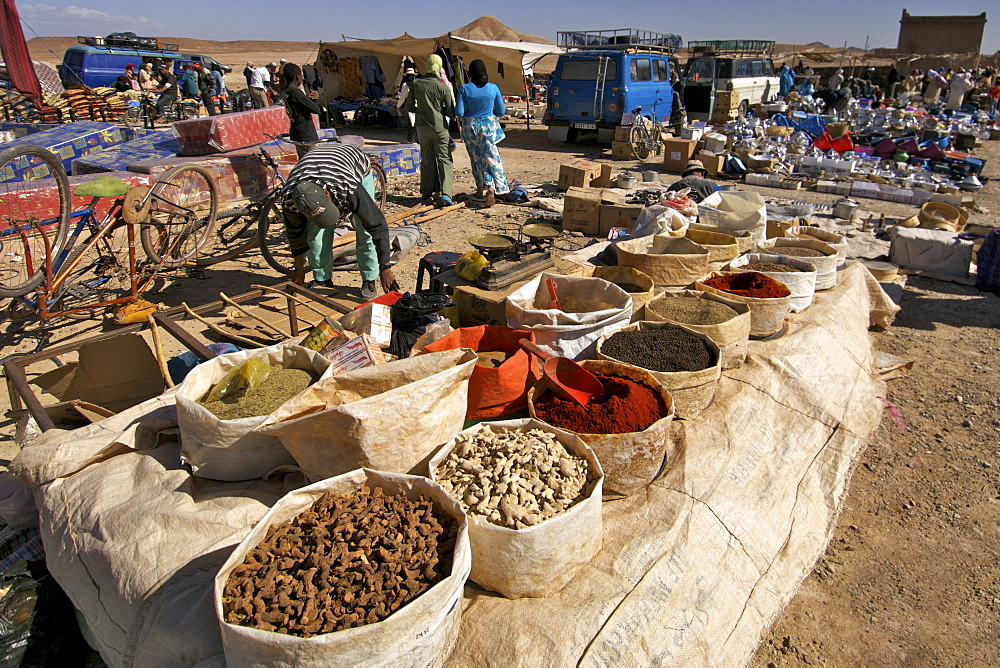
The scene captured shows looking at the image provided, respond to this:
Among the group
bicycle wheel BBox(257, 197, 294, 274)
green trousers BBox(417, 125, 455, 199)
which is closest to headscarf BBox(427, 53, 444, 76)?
green trousers BBox(417, 125, 455, 199)

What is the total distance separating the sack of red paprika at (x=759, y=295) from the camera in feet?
9.57

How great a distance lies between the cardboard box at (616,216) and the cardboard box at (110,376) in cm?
494

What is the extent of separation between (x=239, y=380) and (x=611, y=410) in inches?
51.5

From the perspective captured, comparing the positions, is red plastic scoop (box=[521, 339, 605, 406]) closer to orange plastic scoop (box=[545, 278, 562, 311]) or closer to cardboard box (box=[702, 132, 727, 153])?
orange plastic scoop (box=[545, 278, 562, 311])

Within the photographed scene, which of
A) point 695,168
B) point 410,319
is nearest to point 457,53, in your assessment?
point 695,168

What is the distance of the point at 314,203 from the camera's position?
3.82m

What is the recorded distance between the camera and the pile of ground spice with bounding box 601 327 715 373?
232 centimetres

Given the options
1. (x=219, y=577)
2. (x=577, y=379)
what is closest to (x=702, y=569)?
(x=577, y=379)

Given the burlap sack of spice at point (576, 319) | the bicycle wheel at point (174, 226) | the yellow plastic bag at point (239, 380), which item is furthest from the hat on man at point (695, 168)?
the yellow plastic bag at point (239, 380)

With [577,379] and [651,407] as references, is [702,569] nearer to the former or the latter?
[651,407]

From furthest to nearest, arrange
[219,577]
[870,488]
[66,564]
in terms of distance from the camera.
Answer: [870,488] → [66,564] → [219,577]

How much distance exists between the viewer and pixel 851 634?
2145 mm

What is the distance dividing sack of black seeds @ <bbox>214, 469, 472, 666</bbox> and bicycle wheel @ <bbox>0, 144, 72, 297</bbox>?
3924 mm

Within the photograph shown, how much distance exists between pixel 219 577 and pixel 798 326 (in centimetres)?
301
